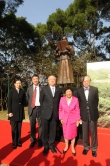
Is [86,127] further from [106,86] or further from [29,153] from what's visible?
[106,86]

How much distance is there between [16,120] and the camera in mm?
4348

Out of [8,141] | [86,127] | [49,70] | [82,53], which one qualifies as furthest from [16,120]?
[82,53]

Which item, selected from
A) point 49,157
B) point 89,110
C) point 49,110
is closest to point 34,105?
point 49,110

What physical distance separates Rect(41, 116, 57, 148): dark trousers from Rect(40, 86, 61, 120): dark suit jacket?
0.12 m

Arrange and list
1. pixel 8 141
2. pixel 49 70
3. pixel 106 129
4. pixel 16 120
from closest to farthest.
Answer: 1. pixel 16 120
2. pixel 8 141
3. pixel 106 129
4. pixel 49 70

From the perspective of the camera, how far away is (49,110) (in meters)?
3.95

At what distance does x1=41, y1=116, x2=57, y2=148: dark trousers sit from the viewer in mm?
4023

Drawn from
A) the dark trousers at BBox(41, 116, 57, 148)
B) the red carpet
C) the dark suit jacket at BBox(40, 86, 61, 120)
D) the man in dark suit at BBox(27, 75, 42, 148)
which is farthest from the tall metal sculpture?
the red carpet

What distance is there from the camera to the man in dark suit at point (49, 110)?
156 inches

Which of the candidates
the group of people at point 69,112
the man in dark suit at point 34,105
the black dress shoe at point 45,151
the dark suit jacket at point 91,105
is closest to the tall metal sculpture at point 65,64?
the man in dark suit at point 34,105

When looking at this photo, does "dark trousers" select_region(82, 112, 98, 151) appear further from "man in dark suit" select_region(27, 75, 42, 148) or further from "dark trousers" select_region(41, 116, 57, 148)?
"man in dark suit" select_region(27, 75, 42, 148)

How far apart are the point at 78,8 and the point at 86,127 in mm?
12091

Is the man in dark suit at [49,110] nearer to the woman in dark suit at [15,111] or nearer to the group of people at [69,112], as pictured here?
the group of people at [69,112]

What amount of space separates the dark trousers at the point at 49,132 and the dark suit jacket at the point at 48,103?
12 centimetres
